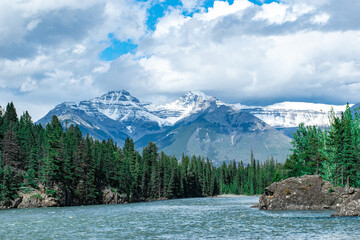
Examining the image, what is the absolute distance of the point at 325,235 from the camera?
44938mm

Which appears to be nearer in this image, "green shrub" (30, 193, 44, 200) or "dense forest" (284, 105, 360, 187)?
"dense forest" (284, 105, 360, 187)

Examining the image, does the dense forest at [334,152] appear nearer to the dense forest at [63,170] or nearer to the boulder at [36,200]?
the dense forest at [63,170]

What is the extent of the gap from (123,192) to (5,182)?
167 feet

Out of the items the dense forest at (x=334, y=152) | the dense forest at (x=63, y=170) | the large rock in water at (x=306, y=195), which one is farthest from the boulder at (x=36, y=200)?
the dense forest at (x=334, y=152)

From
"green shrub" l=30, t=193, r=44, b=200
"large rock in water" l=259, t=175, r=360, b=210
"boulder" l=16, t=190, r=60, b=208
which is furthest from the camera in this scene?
"green shrub" l=30, t=193, r=44, b=200

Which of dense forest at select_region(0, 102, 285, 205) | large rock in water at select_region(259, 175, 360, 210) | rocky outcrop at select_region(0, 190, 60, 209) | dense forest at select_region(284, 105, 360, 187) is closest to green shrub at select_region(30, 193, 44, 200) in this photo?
rocky outcrop at select_region(0, 190, 60, 209)

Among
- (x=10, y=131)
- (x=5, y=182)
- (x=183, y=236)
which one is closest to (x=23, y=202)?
(x=5, y=182)

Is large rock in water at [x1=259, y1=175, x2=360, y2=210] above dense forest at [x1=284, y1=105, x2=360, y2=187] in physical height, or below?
below

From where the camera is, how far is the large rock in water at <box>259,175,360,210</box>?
83562mm

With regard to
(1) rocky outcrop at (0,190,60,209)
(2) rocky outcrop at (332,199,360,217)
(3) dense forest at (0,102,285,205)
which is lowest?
(2) rocky outcrop at (332,199,360,217)

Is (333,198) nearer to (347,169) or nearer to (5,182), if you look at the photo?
(347,169)

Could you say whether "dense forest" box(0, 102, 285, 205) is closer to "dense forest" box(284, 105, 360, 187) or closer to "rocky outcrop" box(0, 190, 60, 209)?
"rocky outcrop" box(0, 190, 60, 209)

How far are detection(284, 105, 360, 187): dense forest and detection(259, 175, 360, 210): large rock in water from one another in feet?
16.1

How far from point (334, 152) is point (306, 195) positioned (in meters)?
12.3
